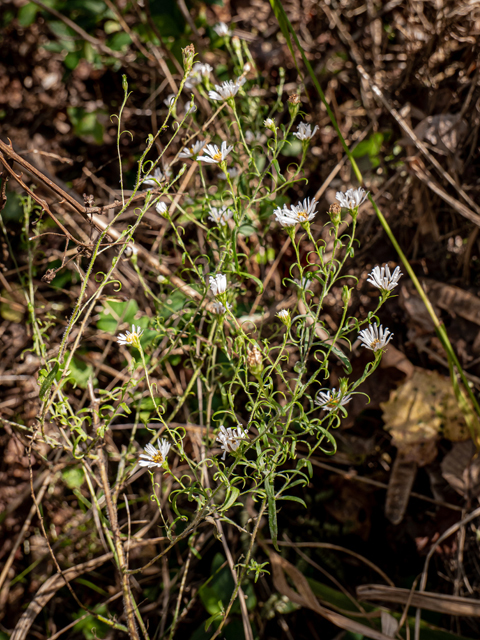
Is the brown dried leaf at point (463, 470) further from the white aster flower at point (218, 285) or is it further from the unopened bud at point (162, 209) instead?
the unopened bud at point (162, 209)

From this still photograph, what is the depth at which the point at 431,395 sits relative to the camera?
1.34m

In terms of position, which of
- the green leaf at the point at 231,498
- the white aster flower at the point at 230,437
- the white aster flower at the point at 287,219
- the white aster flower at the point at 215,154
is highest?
the white aster flower at the point at 215,154

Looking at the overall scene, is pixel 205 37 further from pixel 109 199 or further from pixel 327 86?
pixel 109 199

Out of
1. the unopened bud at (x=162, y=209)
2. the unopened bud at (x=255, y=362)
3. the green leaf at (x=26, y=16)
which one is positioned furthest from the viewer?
the green leaf at (x=26, y=16)

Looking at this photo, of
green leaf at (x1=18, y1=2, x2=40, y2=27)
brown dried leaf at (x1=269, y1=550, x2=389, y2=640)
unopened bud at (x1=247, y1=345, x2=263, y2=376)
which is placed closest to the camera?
unopened bud at (x1=247, y1=345, x2=263, y2=376)

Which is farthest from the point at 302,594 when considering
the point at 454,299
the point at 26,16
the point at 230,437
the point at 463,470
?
the point at 26,16

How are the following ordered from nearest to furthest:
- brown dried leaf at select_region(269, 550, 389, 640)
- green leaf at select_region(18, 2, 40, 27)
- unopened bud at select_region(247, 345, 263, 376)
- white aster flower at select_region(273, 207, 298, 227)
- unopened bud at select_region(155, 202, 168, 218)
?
unopened bud at select_region(247, 345, 263, 376) < white aster flower at select_region(273, 207, 298, 227) < unopened bud at select_region(155, 202, 168, 218) < brown dried leaf at select_region(269, 550, 389, 640) < green leaf at select_region(18, 2, 40, 27)

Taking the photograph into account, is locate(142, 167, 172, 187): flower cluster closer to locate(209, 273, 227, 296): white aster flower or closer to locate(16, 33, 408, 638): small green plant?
locate(16, 33, 408, 638): small green plant

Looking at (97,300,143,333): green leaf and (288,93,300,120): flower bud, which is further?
(97,300,143,333): green leaf

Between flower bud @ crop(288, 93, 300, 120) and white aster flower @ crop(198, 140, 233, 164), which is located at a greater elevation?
flower bud @ crop(288, 93, 300, 120)

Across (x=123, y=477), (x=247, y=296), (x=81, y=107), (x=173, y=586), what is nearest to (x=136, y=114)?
(x=81, y=107)

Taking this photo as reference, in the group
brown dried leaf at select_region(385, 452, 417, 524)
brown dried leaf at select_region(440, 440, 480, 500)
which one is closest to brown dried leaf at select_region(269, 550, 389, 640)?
brown dried leaf at select_region(385, 452, 417, 524)

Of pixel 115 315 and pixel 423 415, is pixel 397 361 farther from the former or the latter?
pixel 115 315

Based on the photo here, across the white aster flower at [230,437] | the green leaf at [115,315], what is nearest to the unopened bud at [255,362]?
the white aster flower at [230,437]
